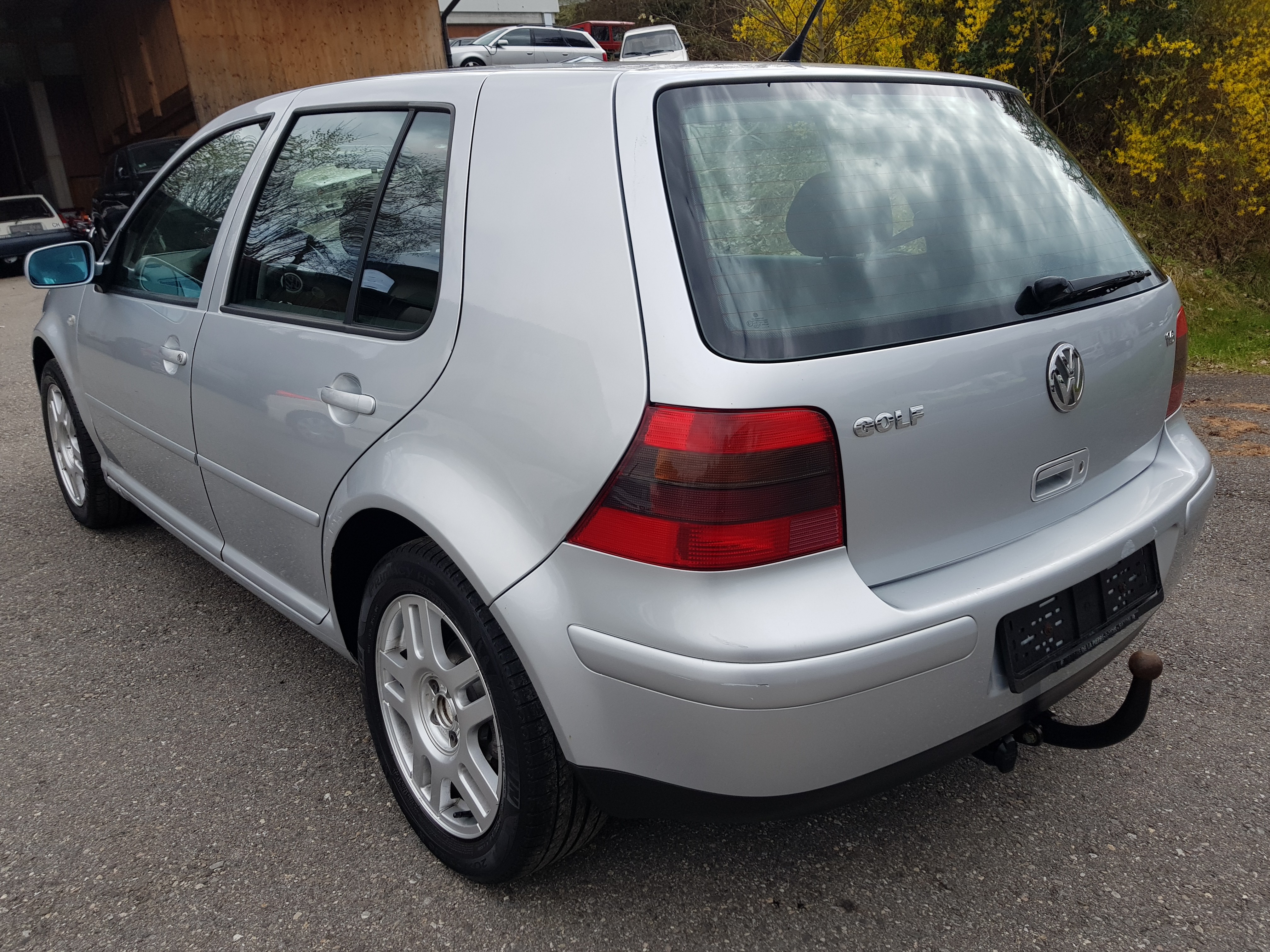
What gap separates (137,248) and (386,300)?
1.66 meters

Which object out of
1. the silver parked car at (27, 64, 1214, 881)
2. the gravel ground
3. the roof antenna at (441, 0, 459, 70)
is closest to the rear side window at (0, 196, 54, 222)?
the roof antenna at (441, 0, 459, 70)

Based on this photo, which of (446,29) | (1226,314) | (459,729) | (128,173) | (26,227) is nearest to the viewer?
(459,729)

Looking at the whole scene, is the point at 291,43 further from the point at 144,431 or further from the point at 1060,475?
the point at 1060,475

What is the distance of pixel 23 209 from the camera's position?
1777cm

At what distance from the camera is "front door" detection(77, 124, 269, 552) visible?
2.90 metres

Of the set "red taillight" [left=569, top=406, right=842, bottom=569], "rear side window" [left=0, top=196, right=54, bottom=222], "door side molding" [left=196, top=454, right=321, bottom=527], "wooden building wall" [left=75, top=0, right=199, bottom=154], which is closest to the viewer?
"red taillight" [left=569, top=406, right=842, bottom=569]

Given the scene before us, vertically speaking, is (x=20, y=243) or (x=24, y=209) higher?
(x=24, y=209)

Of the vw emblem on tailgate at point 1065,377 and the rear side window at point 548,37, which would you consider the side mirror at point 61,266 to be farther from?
the rear side window at point 548,37

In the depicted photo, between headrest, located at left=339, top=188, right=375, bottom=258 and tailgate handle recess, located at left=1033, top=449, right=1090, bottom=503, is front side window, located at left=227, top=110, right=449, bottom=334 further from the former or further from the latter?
tailgate handle recess, located at left=1033, top=449, right=1090, bottom=503

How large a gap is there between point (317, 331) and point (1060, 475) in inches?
65.6

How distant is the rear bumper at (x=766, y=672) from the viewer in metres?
1.59

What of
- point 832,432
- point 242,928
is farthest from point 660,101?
point 242,928

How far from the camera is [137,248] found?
3336 mm

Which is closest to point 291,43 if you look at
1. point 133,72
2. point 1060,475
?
point 133,72
